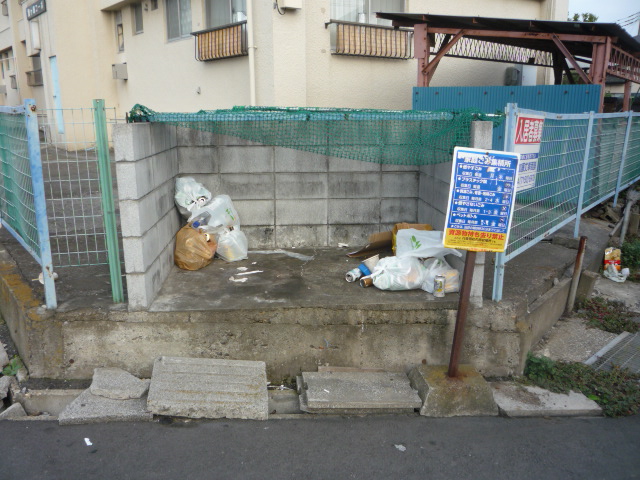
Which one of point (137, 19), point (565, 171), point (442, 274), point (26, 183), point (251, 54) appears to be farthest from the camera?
point (137, 19)

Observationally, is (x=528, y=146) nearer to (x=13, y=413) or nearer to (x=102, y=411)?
(x=102, y=411)

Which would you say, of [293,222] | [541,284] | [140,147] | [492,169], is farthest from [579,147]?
[140,147]

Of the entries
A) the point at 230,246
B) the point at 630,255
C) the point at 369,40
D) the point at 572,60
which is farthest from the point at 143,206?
the point at 572,60

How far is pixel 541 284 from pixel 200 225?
137 inches

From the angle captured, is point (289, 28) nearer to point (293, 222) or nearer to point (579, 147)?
point (293, 222)

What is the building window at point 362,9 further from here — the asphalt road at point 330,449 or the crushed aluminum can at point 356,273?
the asphalt road at point 330,449

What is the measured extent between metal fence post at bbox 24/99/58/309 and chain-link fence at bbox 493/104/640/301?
3.65 meters

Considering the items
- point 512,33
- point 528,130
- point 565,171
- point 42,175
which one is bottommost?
point 565,171

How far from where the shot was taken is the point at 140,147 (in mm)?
4328

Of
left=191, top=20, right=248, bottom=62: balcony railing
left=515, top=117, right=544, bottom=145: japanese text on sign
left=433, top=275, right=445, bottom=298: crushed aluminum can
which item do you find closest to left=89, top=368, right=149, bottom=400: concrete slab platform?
left=433, top=275, right=445, bottom=298: crushed aluminum can

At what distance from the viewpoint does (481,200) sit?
3.91 metres

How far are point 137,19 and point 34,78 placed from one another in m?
7.79

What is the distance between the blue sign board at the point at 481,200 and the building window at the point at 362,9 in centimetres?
628

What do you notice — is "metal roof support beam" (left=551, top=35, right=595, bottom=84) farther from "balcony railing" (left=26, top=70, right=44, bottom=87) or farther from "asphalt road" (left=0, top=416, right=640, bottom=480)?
"balcony railing" (left=26, top=70, right=44, bottom=87)
